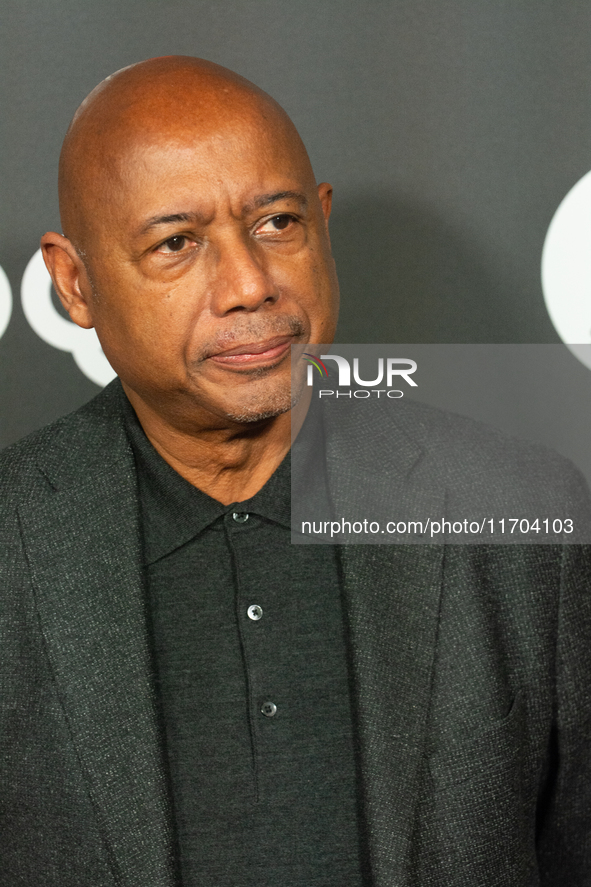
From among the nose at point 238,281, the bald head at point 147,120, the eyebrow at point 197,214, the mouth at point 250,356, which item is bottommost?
the mouth at point 250,356

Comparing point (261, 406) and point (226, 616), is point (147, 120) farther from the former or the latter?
point (226, 616)

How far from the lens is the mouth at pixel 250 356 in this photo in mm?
1284

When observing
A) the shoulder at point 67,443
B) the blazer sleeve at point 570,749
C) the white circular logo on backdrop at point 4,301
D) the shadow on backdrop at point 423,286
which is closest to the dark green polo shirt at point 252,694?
the shoulder at point 67,443

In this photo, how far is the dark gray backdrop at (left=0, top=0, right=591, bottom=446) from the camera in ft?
6.30

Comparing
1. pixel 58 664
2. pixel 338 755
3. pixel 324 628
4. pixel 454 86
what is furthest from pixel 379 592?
pixel 454 86

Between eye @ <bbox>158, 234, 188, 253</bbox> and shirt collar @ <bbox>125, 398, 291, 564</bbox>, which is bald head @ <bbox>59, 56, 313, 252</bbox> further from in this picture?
shirt collar @ <bbox>125, 398, 291, 564</bbox>

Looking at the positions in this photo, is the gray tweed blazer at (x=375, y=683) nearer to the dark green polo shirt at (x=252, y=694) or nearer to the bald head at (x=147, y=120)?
the dark green polo shirt at (x=252, y=694)

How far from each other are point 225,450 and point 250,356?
0.21 metres

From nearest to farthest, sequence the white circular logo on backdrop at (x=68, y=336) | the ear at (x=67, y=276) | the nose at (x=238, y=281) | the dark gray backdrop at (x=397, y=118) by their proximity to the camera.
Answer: the nose at (x=238, y=281), the ear at (x=67, y=276), the dark gray backdrop at (x=397, y=118), the white circular logo on backdrop at (x=68, y=336)

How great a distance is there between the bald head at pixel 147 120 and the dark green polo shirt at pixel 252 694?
464 mm

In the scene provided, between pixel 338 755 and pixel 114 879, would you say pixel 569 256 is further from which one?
pixel 114 879

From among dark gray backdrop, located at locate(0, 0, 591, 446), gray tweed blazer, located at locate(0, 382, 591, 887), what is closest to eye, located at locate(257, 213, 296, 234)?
gray tweed blazer, located at locate(0, 382, 591, 887)

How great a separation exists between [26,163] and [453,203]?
0.90m

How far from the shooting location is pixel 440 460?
1518 mm
